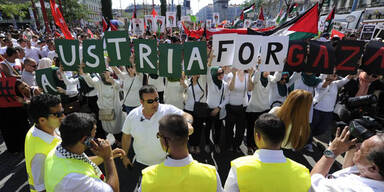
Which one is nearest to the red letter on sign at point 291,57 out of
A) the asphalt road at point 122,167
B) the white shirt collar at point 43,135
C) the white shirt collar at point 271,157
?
the asphalt road at point 122,167

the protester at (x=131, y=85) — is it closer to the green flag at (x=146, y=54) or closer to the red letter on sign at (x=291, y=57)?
the green flag at (x=146, y=54)

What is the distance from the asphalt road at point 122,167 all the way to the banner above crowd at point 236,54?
1.83 meters

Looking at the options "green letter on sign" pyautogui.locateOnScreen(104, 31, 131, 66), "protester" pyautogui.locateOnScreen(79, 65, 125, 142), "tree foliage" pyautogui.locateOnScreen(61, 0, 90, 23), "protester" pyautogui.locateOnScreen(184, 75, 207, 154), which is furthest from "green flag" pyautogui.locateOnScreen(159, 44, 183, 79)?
"tree foliage" pyautogui.locateOnScreen(61, 0, 90, 23)

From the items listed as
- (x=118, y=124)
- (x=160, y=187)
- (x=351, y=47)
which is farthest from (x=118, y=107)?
(x=351, y=47)

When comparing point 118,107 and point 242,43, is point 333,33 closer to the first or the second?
point 242,43

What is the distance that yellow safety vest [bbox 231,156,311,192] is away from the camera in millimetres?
1546

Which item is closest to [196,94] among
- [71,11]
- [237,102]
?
[237,102]

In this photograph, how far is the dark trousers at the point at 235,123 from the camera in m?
4.18

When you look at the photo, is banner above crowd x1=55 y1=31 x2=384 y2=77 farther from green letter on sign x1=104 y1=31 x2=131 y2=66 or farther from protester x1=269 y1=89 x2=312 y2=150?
protester x1=269 y1=89 x2=312 y2=150

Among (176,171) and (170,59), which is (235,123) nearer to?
(170,59)

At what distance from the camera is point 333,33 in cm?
840

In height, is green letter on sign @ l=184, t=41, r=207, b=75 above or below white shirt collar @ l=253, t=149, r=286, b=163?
above

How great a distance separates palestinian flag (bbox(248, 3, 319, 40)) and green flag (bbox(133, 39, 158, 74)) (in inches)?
86.2

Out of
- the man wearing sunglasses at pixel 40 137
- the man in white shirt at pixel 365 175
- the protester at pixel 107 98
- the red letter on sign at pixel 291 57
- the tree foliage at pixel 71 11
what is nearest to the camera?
the man in white shirt at pixel 365 175
